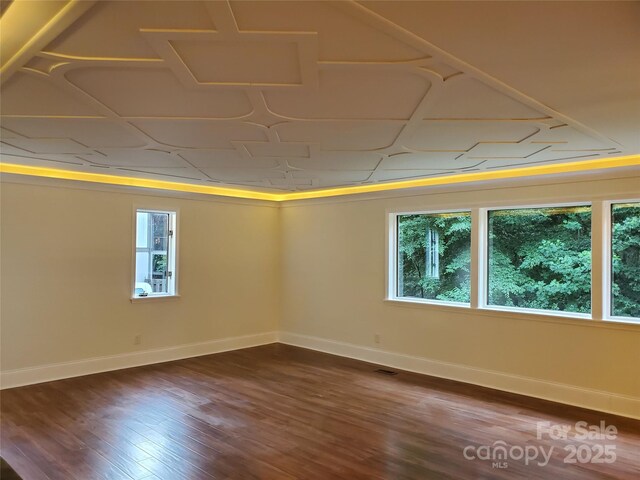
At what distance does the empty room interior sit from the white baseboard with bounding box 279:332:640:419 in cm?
2

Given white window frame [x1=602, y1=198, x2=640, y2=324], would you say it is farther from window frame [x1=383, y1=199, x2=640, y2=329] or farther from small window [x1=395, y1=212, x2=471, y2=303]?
small window [x1=395, y1=212, x2=471, y2=303]

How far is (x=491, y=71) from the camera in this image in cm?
203

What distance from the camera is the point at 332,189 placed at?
6.35 meters

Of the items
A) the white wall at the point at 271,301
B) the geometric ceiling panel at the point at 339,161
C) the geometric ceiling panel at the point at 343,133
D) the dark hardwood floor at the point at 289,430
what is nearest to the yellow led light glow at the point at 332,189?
the white wall at the point at 271,301

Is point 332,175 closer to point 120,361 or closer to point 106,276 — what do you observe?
point 106,276

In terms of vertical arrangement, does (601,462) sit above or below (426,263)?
below

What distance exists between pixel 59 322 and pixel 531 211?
5.60 metres

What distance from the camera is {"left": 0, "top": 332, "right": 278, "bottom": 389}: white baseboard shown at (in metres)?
4.79

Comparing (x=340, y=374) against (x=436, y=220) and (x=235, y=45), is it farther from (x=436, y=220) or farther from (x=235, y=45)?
(x=235, y=45)

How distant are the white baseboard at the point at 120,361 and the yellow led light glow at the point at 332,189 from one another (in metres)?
2.22

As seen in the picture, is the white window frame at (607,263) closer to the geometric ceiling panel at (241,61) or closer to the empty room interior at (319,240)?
the empty room interior at (319,240)

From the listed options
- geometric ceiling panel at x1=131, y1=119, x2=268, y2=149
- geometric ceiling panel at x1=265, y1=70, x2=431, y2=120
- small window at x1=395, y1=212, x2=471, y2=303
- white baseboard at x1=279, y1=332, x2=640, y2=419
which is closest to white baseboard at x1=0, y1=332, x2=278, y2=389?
white baseboard at x1=279, y1=332, x2=640, y2=419

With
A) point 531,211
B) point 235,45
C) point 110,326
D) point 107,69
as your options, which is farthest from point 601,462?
point 110,326

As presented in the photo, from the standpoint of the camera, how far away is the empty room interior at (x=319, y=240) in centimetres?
183
